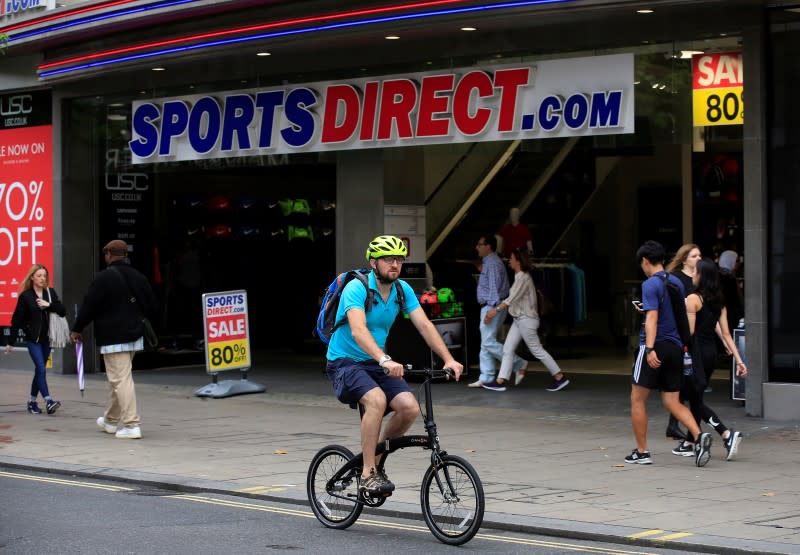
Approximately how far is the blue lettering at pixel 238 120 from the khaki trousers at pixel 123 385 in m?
5.30

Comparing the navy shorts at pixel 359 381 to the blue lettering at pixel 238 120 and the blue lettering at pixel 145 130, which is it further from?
the blue lettering at pixel 145 130

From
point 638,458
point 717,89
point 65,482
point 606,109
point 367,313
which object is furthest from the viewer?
point 606,109

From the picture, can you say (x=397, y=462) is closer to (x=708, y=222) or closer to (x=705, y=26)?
(x=705, y=26)

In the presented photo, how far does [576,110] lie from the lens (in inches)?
594

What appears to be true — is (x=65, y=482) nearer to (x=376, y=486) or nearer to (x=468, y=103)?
(x=376, y=486)

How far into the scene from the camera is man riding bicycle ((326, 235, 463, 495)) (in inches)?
330

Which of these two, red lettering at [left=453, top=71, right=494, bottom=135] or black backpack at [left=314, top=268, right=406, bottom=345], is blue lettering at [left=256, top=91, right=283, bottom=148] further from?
black backpack at [left=314, top=268, right=406, bottom=345]

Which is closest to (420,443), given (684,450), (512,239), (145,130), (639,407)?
(639,407)

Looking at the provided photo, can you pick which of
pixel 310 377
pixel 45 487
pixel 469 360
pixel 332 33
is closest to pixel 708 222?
pixel 469 360

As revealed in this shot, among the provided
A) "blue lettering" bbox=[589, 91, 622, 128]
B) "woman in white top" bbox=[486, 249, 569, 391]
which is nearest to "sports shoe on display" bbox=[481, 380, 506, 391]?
"woman in white top" bbox=[486, 249, 569, 391]

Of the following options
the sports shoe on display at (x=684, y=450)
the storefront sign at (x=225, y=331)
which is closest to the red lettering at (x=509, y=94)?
the storefront sign at (x=225, y=331)

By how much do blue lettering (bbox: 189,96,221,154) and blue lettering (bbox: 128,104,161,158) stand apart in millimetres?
768

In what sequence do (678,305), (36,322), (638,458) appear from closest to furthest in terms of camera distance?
(678,305) < (638,458) < (36,322)

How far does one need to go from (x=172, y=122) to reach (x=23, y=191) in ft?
12.3
